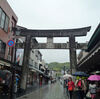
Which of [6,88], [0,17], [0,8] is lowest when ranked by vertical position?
[6,88]

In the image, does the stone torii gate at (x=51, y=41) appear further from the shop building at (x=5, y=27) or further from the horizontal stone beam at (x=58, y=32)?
the shop building at (x=5, y=27)

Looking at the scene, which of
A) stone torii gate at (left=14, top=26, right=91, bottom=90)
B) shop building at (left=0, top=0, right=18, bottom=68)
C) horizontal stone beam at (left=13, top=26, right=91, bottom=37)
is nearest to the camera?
shop building at (left=0, top=0, right=18, bottom=68)

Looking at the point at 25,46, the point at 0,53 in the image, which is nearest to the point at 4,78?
the point at 0,53

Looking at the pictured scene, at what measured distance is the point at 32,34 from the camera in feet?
58.3

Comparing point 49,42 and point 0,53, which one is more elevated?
point 49,42

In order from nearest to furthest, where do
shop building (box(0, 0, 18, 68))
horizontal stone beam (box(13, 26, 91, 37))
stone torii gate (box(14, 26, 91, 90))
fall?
shop building (box(0, 0, 18, 68)), stone torii gate (box(14, 26, 91, 90)), horizontal stone beam (box(13, 26, 91, 37))

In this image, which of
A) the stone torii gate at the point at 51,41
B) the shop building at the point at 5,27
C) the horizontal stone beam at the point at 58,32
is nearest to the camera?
the shop building at the point at 5,27

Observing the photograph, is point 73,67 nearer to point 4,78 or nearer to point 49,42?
point 49,42

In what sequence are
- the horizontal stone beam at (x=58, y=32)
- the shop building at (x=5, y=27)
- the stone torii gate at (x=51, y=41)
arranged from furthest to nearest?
the horizontal stone beam at (x=58, y=32) → the stone torii gate at (x=51, y=41) → the shop building at (x=5, y=27)

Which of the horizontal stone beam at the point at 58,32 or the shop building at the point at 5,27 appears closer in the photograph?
the shop building at the point at 5,27

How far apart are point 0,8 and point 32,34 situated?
5.18 m

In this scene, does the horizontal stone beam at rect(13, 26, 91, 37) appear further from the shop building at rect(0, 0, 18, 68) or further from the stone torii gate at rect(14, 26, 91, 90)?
the shop building at rect(0, 0, 18, 68)

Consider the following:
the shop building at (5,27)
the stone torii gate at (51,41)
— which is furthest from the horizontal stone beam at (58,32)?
the shop building at (5,27)

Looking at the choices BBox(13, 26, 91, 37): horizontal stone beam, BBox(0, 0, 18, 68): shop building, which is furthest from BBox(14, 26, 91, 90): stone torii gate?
BBox(0, 0, 18, 68): shop building
